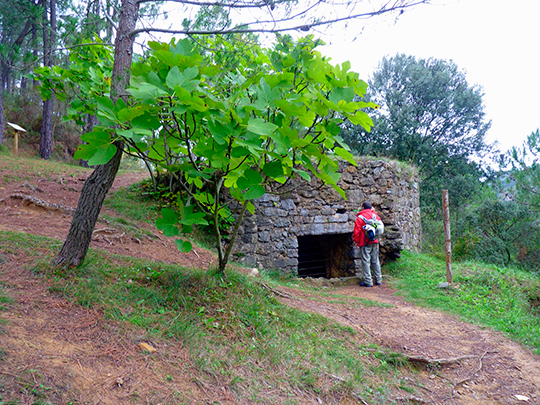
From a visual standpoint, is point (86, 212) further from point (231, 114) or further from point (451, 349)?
point (451, 349)

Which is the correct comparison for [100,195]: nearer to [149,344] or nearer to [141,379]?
[149,344]

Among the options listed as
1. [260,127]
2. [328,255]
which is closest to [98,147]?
[260,127]

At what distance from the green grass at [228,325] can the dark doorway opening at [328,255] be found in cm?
427

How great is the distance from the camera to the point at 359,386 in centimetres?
298

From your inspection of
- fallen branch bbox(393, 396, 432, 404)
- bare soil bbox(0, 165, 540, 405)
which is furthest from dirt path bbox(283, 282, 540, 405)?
fallen branch bbox(393, 396, 432, 404)

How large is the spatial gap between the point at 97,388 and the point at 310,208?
19.4ft

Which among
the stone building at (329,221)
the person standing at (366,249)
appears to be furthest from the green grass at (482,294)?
the stone building at (329,221)

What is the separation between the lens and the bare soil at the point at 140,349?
1991mm

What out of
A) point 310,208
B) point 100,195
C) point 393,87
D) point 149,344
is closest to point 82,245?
point 100,195

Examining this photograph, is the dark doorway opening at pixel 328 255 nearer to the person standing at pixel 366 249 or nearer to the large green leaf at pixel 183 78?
the person standing at pixel 366 249

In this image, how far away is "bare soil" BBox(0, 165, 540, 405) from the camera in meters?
1.99

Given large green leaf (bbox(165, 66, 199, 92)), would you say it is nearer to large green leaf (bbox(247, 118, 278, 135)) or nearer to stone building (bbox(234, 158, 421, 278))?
large green leaf (bbox(247, 118, 278, 135))

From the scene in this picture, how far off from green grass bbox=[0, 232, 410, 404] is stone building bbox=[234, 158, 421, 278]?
10.3ft

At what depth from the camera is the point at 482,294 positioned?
605 cm
